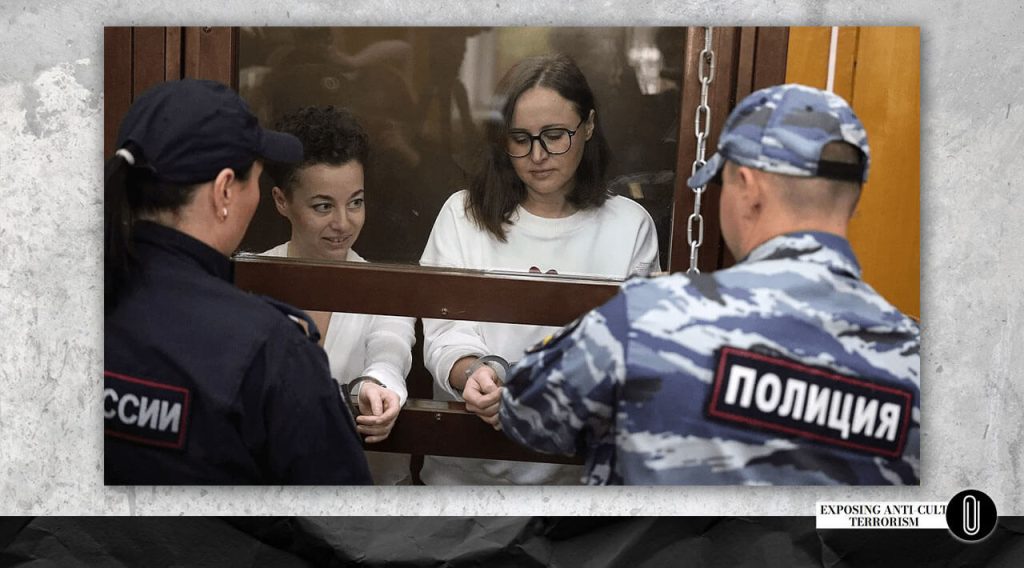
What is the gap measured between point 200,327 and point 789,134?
40.5 inches

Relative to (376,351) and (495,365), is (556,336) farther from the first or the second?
(376,351)

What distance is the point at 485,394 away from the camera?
5.72 ft

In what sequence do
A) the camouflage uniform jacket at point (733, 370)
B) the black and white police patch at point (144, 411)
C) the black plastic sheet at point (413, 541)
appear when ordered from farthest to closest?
the black plastic sheet at point (413, 541) < the black and white police patch at point (144, 411) < the camouflage uniform jacket at point (733, 370)

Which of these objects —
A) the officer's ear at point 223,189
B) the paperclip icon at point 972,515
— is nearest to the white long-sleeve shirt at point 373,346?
the officer's ear at point 223,189

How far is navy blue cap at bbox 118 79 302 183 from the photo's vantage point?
1.68m

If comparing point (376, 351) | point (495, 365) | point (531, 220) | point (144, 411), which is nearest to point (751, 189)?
point (531, 220)

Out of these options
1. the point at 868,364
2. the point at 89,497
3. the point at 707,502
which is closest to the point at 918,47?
the point at 868,364

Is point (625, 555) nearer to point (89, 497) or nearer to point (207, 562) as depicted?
point (207, 562)

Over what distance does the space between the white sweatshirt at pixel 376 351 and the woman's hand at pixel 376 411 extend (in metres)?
0.02

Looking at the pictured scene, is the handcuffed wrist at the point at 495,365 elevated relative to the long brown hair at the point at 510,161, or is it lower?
lower

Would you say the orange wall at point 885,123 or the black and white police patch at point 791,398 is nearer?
the black and white police patch at point 791,398

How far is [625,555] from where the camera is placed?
182 cm

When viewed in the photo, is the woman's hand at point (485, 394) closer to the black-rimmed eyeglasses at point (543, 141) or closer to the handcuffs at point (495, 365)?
the handcuffs at point (495, 365)

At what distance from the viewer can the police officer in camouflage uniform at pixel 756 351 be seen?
1582mm
